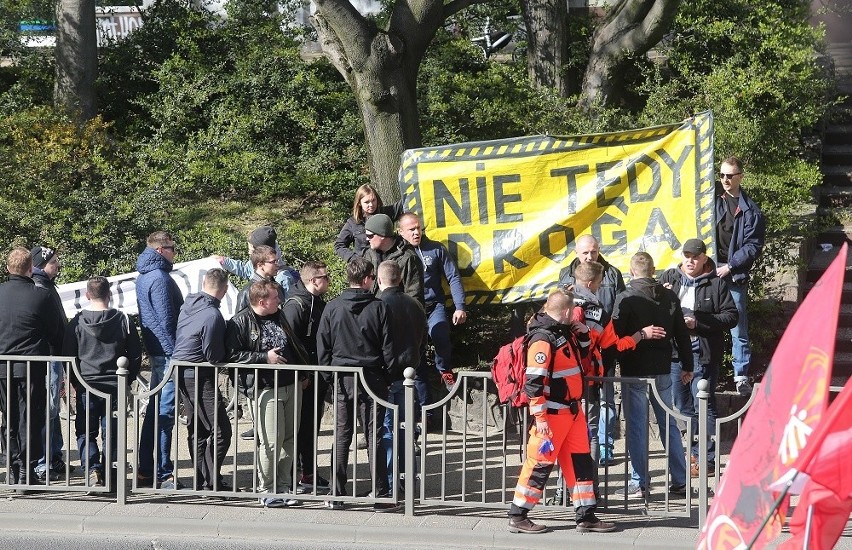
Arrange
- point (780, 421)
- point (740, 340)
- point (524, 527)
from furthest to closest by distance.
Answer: point (740, 340), point (524, 527), point (780, 421)

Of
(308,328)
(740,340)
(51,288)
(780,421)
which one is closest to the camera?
(780,421)

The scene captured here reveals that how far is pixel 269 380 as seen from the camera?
328 inches

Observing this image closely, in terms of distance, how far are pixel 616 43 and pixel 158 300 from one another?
26.9ft

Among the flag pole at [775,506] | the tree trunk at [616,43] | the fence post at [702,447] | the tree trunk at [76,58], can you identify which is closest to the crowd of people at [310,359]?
the fence post at [702,447]

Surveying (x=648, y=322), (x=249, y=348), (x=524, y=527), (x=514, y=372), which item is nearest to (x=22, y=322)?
(x=249, y=348)

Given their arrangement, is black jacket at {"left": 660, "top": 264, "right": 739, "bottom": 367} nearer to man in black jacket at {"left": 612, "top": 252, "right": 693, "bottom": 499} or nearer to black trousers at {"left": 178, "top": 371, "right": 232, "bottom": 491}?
man in black jacket at {"left": 612, "top": 252, "right": 693, "bottom": 499}

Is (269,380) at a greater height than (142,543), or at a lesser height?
greater

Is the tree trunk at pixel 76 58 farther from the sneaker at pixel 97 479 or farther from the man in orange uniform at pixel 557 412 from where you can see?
the man in orange uniform at pixel 557 412

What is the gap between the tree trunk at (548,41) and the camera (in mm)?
16078

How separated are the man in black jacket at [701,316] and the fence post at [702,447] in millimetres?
1089

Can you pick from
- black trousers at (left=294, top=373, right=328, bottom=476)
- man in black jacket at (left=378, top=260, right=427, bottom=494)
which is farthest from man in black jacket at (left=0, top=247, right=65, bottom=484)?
man in black jacket at (left=378, top=260, right=427, bottom=494)

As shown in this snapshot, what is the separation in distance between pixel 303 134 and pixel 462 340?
5565mm

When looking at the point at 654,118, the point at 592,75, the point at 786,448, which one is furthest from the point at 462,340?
the point at 786,448

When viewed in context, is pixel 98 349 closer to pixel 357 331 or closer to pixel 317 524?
pixel 357 331
